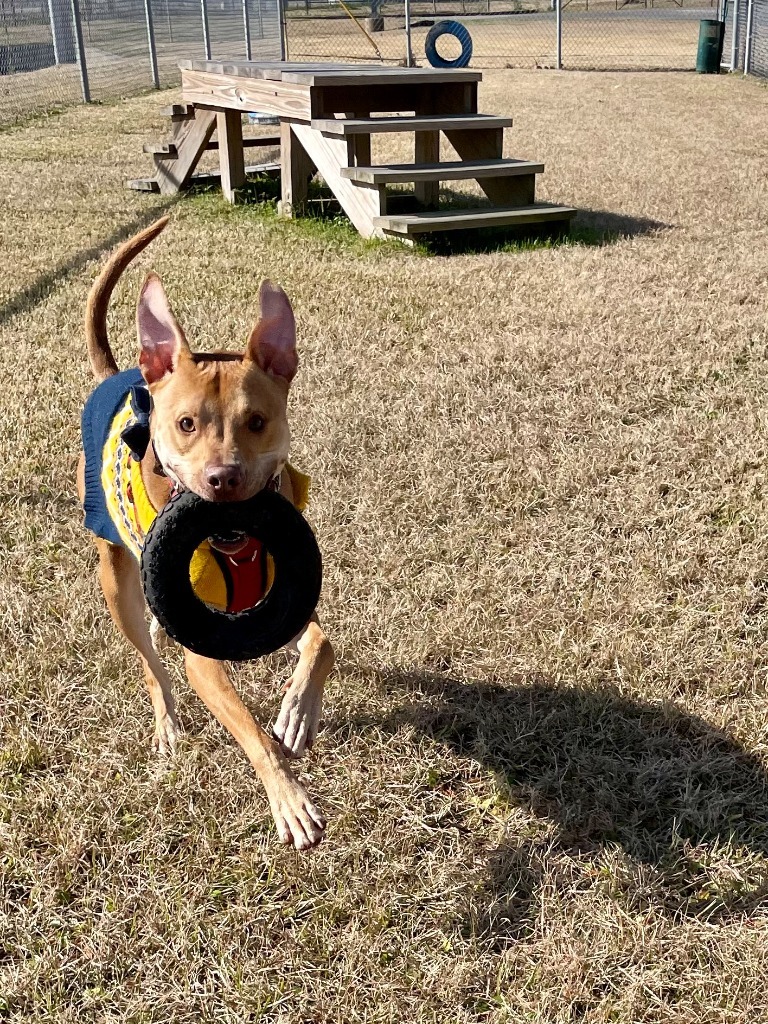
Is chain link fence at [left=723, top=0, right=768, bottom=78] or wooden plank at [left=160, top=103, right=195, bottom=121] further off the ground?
chain link fence at [left=723, top=0, right=768, bottom=78]

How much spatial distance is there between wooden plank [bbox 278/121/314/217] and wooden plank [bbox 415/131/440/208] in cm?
107

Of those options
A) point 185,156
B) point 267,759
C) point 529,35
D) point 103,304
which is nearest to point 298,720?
point 267,759

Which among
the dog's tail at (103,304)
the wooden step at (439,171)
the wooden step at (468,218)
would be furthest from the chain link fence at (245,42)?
the dog's tail at (103,304)

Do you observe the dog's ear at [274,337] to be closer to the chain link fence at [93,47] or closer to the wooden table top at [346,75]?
the wooden table top at [346,75]

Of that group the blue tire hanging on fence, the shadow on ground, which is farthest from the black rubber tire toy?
the blue tire hanging on fence

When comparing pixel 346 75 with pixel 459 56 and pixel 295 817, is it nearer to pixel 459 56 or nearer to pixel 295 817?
pixel 295 817

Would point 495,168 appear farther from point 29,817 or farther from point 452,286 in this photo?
point 29,817

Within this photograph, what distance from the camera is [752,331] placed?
605 cm

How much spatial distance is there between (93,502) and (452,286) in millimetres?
4629

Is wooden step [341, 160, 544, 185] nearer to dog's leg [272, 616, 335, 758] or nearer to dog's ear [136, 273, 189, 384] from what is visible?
dog's ear [136, 273, 189, 384]

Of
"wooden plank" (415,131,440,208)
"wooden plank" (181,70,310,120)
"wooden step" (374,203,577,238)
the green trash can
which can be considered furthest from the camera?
the green trash can

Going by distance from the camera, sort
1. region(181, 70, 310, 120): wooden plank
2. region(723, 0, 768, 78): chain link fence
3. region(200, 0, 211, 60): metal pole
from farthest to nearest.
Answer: region(200, 0, 211, 60): metal pole < region(723, 0, 768, 78): chain link fence < region(181, 70, 310, 120): wooden plank

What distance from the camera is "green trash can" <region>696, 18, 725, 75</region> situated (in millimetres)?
21094

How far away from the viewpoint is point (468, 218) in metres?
8.06
